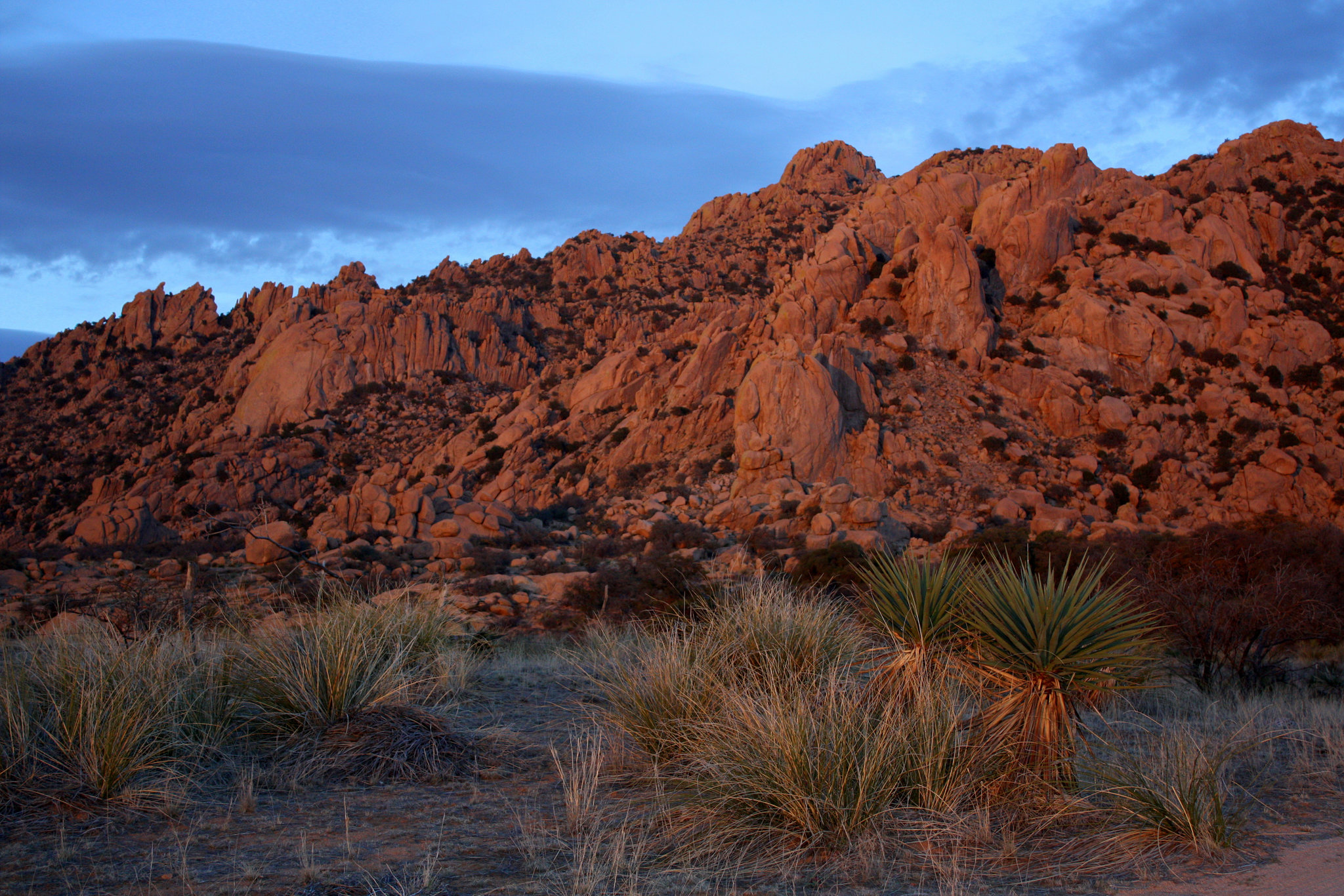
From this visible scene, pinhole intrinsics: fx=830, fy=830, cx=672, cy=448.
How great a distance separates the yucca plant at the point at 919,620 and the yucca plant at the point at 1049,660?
55 cm

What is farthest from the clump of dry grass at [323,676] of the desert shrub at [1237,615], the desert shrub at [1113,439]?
the desert shrub at [1113,439]

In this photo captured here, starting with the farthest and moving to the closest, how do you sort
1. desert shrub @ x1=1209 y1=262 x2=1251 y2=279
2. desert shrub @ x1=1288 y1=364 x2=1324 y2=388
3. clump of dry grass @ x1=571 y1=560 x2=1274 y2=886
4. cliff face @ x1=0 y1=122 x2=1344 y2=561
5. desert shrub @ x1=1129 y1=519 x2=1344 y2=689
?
desert shrub @ x1=1209 y1=262 x2=1251 y2=279 < desert shrub @ x1=1288 y1=364 x2=1324 y2=388 < cliff face @ x1=0 y1=122 x2=1344 y2=561 < desert shrub @ x1=1129 y1=519 x2=1344 y2=689 < clump of dry grass @ x1=571 y1=560 x2=1274 y2=886

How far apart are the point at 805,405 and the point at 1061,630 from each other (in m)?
28.5

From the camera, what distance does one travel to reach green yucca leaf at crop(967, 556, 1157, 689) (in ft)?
18.5

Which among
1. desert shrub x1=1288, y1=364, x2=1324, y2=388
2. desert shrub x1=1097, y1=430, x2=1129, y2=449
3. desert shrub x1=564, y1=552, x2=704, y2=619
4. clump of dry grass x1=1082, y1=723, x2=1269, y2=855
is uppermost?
desert shrub x1=1288, y1=364, x2=1324, y2=388

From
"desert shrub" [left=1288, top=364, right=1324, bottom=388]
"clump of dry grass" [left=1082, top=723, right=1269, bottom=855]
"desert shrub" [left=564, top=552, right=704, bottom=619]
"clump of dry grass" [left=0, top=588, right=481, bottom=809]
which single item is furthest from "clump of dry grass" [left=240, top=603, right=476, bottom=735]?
"desert shrub" [left=1288, top=364, right=1324, bottom=388]

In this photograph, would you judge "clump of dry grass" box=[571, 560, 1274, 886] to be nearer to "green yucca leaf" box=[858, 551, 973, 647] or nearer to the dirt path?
"green yucca leaf" box=[858, 551, 973, 647]

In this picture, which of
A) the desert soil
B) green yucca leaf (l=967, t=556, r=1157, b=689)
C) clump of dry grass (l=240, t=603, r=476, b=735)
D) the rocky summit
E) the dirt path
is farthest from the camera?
the rocky summit

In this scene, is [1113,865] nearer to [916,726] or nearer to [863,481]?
[916,726]

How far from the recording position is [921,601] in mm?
6781

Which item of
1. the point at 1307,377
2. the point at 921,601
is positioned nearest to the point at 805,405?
the point at 1307,377

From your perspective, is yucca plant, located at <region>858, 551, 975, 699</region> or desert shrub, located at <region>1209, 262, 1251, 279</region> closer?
yucca plant, located at <region>858, 551, 975, 699</region>

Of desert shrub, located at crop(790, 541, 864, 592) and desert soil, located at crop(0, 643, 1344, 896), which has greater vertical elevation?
desert soil, located at crop(0, 643, 1344, 896)

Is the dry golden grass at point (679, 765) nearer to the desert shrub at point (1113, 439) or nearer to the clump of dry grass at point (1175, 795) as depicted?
the clump of dry grass at point (1175, 795)
